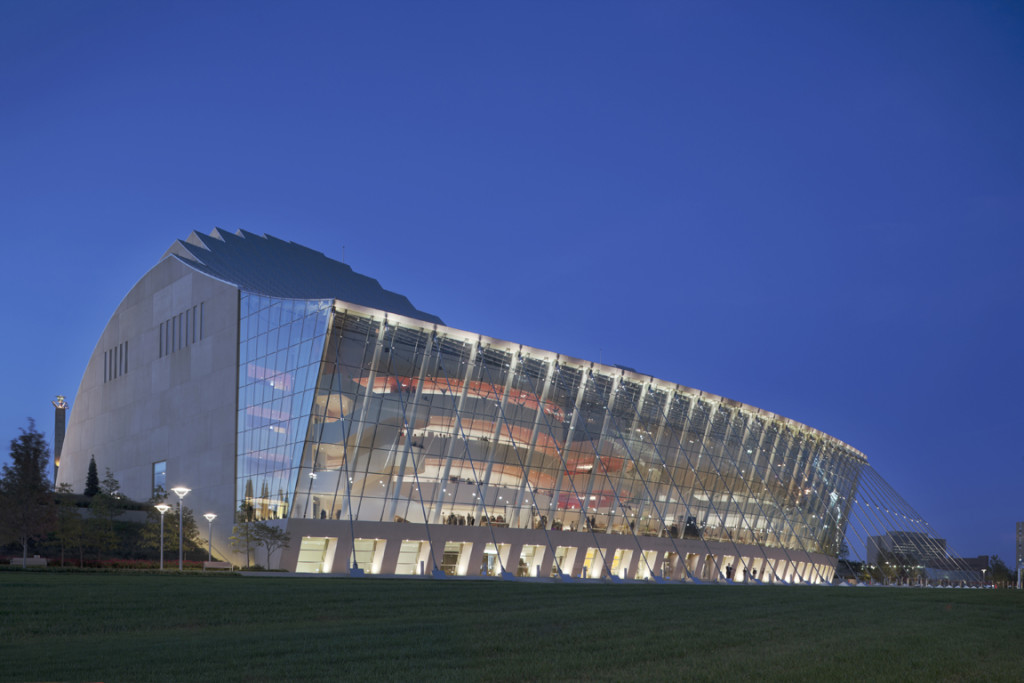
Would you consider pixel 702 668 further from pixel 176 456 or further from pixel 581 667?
pixel 176 456

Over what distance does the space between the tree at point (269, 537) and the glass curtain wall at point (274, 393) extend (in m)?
2.16

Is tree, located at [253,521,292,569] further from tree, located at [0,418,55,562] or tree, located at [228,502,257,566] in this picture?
tree, located at [0,418,55,562]

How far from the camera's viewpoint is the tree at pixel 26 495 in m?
39.8

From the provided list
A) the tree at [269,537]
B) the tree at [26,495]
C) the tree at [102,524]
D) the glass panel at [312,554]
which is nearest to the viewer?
the tree at [26,495]

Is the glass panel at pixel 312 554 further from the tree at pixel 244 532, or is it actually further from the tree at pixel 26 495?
the tree at pixel 26 495

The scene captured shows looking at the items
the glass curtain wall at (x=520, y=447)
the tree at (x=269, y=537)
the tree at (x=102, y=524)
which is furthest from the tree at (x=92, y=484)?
the tree at (x=269, y=537)

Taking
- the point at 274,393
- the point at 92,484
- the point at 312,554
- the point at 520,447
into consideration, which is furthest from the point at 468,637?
the point at 92,484

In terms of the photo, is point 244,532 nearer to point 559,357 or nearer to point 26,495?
point 26,495

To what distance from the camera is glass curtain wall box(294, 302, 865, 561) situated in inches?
1903

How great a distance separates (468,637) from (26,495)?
32.5 metres

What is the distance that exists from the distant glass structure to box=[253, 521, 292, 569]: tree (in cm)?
98

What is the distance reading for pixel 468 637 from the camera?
15961mm

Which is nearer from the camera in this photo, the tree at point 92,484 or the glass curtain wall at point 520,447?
the glass curtain wall at point 520,447

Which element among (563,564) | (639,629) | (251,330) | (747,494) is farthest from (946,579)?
(639,629)
